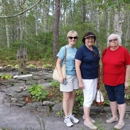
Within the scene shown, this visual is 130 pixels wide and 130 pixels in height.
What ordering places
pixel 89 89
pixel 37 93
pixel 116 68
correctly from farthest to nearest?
pixel 37 93 < pixel 89 89 < pixel 116 68

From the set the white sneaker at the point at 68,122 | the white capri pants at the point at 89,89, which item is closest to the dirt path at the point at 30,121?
the white sneaker at the point at 68,122

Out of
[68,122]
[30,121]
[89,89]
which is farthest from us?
[30,121]

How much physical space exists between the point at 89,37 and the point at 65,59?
0.57 m

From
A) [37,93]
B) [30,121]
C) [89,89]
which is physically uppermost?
[89,89]

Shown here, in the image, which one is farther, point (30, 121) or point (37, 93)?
point (37, 93)

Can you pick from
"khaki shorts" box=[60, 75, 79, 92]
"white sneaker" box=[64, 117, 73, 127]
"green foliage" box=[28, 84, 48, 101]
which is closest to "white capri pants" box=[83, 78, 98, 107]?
"khaki shorts" box=[60, 75, 79, 92]

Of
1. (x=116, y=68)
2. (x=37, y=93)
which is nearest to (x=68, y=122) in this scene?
(x=37, y=93)

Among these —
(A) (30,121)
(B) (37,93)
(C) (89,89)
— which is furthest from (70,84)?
(B) (37,93)

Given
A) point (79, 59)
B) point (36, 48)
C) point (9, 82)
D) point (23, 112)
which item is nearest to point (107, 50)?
point (79, 59)

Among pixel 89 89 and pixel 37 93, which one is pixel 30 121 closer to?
pixel 37 93

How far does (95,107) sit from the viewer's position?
3.97 meters

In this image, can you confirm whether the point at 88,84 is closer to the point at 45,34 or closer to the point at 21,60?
the point at 21,60

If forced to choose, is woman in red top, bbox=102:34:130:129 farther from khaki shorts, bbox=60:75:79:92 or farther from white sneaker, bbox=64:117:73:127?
white sneaker, bbox=64:117:73:127

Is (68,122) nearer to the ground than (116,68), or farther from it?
nearer to the ground
